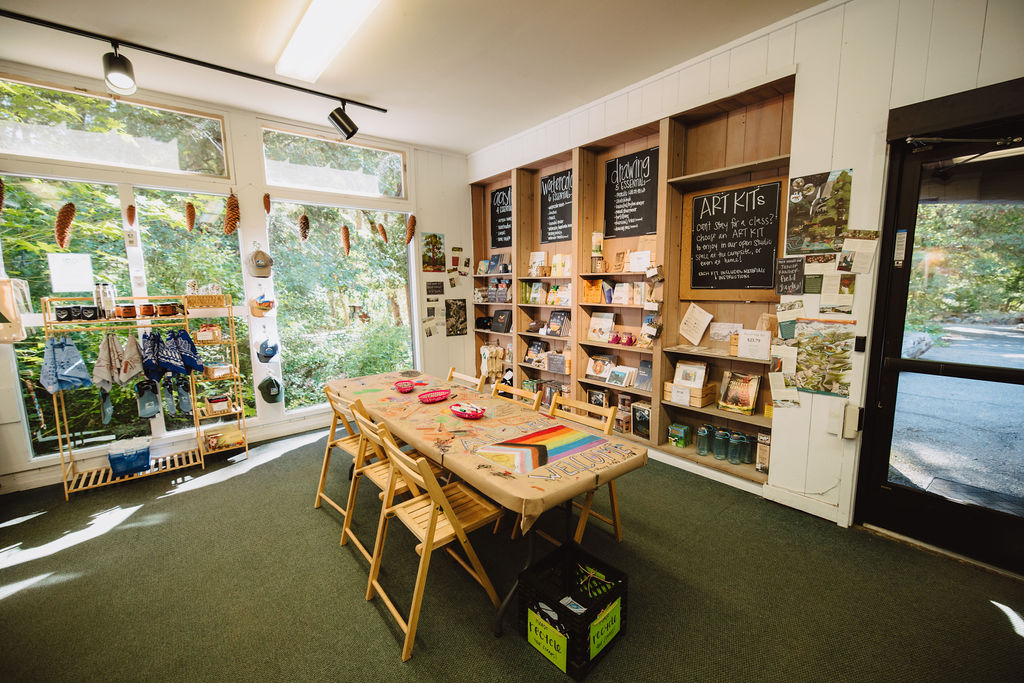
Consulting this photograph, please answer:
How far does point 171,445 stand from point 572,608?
397cm

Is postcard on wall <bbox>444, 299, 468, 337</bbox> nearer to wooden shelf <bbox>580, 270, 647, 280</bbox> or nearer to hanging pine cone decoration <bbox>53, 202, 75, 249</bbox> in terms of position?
wooden shelf <bbox>580, 270, 647, 280</bbox>

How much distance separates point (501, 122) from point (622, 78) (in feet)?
4.52

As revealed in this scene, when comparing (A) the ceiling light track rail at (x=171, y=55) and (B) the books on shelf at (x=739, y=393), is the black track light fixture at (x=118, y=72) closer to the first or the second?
(A) the ceiling light track rail at (x=171, y=55)

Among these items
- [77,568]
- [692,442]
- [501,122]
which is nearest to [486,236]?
[501,122]

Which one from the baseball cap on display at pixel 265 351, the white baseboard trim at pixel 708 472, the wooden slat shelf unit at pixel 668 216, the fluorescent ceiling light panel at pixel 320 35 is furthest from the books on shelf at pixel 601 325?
the baseball cap on display at pixel 265 351

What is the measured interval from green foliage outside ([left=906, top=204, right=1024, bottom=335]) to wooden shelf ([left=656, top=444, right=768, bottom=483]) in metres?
1.36

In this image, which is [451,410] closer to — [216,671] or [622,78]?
[216,671]

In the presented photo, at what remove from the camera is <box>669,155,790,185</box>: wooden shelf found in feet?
8.98

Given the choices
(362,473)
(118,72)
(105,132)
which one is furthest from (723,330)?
(105,132)

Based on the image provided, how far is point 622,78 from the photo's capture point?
10.9ft

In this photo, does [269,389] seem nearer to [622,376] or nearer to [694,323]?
[622,376]

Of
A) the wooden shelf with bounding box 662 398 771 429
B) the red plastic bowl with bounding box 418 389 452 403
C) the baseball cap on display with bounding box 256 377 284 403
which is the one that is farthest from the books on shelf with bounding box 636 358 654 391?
the baseball cap on display with bounding box 256 377 284 403

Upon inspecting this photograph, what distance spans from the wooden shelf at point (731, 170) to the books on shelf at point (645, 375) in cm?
156

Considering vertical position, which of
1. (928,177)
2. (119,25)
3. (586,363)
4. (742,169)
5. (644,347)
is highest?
(119,25)
